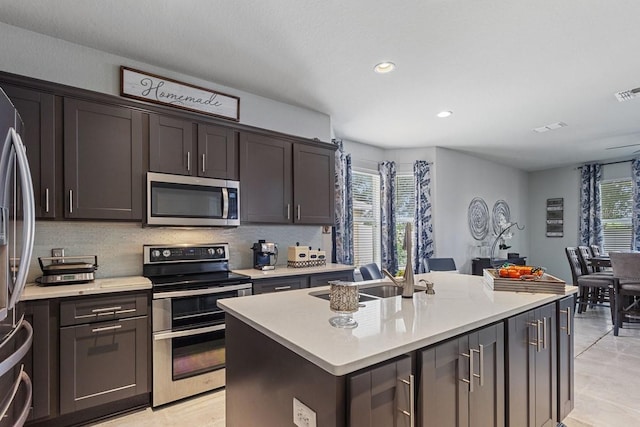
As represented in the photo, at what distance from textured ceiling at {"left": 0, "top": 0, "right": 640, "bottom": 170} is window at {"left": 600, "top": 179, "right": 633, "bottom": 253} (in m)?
3.03

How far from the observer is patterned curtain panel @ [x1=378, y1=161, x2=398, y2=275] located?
5.35 metres

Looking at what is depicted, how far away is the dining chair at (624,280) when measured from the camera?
4129mm

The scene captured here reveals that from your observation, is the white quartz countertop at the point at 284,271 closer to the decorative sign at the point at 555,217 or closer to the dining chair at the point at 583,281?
the dining chair at the point at 583,281

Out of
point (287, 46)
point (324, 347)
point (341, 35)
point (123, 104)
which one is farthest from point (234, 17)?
point (324, 347)

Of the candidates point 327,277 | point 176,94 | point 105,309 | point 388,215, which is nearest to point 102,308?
point 105,309

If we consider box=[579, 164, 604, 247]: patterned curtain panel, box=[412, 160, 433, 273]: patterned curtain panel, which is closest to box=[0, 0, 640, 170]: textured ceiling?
box=[412, 160, 433, 273]: patterned curtain panel

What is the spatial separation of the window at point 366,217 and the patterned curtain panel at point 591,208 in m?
4.49

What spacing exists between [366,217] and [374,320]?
4043mm

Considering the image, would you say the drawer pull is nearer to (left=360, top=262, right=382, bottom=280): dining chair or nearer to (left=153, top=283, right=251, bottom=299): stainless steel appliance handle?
(left=153, top=283, right=251, bottom=299): stainless steel appliance handle

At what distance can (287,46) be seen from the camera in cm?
254

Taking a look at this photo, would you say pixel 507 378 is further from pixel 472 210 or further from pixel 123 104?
pixel 472 210

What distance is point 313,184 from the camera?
3.71 m

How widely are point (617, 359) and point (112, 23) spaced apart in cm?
529

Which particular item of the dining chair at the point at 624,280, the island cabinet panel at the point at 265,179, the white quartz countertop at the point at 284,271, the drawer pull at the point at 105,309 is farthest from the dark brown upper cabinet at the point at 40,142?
the dining chair at the point at 624,280
